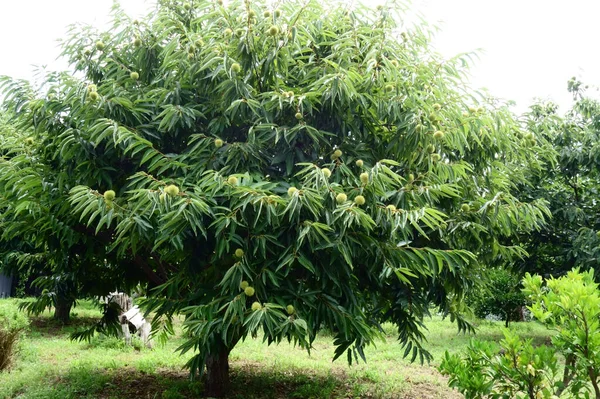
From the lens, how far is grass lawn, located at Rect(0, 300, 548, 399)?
6.66 meters

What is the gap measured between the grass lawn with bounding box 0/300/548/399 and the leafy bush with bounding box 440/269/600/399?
209cm

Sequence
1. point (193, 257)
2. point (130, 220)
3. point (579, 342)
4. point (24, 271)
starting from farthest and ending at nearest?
point (24, 271) → point (193, 257) → point (130, 220) → point (579, 342)

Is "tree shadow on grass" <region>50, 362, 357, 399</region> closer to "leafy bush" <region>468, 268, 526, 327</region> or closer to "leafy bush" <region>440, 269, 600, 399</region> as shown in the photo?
"leafy bush" <region>440, 269, 600, 399</region>

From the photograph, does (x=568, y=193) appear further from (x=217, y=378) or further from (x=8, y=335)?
(x=8, y=335)

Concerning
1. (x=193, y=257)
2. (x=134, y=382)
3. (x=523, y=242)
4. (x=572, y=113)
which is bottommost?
(x=134, y=382)

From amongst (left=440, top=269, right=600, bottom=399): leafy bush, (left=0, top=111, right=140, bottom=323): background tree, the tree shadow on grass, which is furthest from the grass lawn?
(left=440, top=269, right=600, bottom=399): leafy bush

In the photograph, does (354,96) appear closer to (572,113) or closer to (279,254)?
(279,254)

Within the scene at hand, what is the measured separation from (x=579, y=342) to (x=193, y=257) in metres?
3.10

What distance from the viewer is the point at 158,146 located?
17.4 feet

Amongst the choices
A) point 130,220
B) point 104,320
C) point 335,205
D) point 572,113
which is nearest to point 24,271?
point 104,320

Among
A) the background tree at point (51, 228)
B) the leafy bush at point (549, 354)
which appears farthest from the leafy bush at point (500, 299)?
the leafy bush at point (549, 354)

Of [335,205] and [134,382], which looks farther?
[134,382]

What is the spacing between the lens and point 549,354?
117 inches

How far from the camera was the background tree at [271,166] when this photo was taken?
4148 mm
